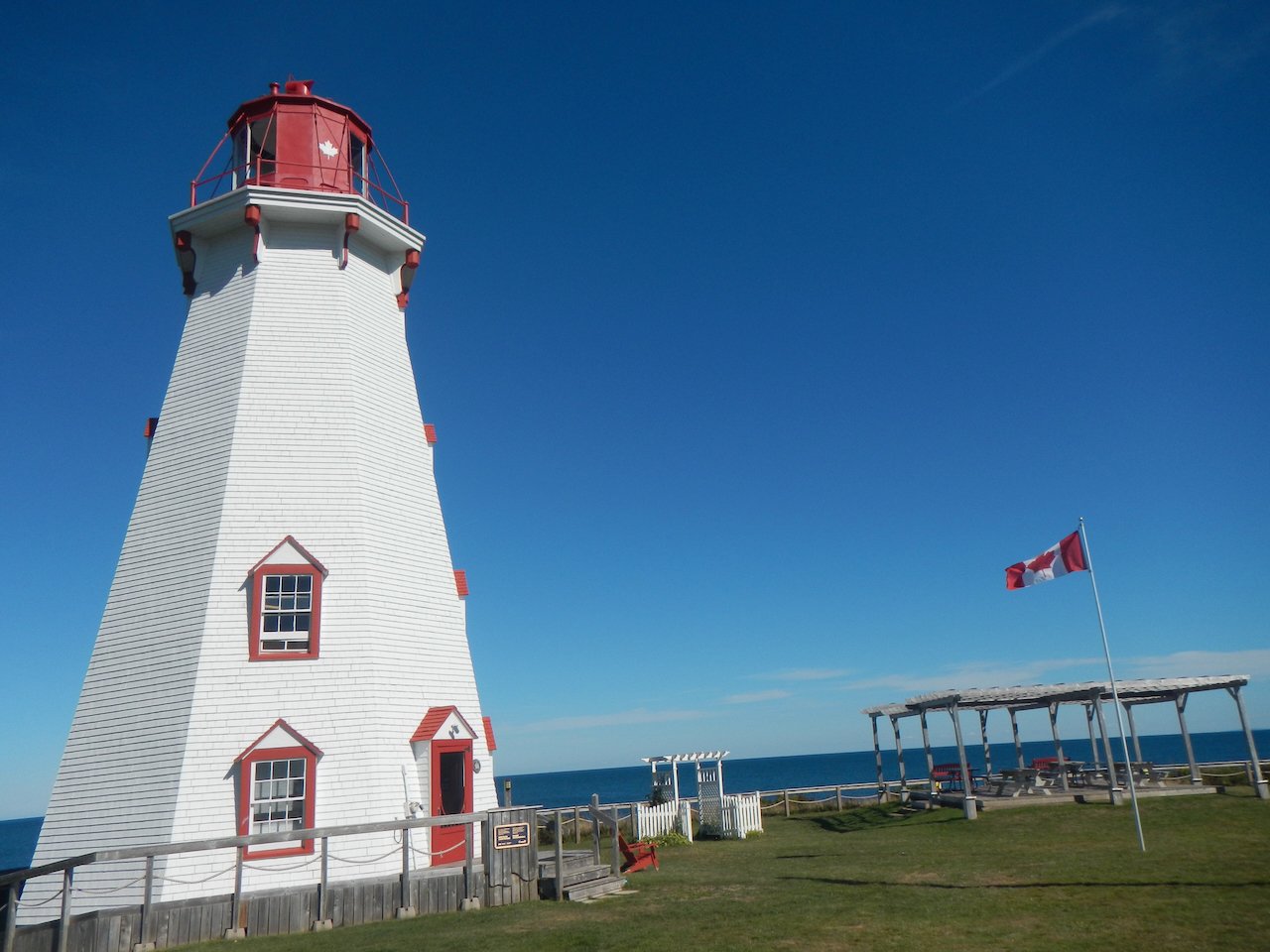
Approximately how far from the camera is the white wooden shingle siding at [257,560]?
1430 cm

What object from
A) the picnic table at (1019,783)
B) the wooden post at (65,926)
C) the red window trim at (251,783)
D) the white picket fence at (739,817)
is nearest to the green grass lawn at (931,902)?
the red window trim at (251,783)

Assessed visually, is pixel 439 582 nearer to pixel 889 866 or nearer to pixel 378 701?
pixel 378 701

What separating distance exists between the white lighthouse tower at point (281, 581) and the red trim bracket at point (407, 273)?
0.11 metres

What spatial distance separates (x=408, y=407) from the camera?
62.8ft

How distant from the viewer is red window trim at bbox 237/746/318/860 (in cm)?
1405

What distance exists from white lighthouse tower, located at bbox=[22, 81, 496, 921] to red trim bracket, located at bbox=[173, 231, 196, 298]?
1.9 inches

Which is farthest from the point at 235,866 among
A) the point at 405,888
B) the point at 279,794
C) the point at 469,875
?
the point at 469,875

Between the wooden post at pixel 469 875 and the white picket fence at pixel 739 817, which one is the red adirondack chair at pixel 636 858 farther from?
the white picket fence at pixel 739 817

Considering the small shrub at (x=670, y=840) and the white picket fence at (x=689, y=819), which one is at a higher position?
the white picket fence at (x=689, y=819)

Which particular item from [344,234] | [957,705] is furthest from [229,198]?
[957,705]

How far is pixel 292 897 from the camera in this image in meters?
12.9

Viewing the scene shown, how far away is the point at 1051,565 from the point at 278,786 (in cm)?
1598

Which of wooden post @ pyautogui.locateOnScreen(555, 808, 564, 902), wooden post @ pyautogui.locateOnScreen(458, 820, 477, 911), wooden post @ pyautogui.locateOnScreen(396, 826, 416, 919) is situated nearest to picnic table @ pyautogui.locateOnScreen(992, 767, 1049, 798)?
wooden post @ pyautogui.locateOnScreen(555, 808, 564, 902)

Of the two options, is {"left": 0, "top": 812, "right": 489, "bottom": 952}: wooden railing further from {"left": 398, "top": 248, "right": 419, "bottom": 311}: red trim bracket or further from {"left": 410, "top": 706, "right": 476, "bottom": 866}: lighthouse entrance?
{"left": 398, "top": 248, "right": 419, "bottom": 311}: red trim bracket
